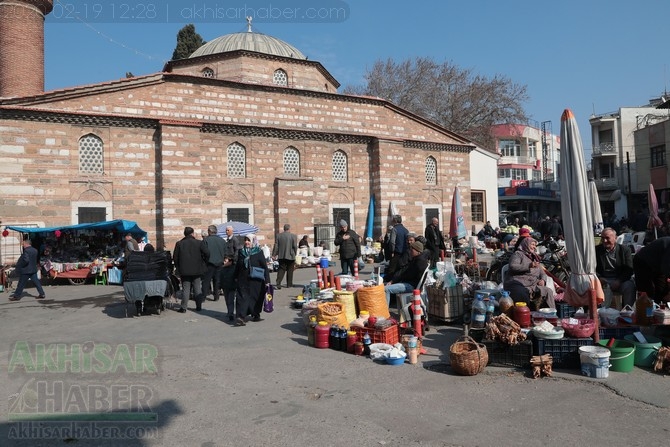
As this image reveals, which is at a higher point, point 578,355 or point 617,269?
point 617,269

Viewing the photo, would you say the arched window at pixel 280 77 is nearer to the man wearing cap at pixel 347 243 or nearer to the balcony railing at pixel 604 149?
the man wearing cap at pixel 347 243

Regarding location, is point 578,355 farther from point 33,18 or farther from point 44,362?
point 33,18


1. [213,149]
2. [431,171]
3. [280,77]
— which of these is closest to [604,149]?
[431,171]

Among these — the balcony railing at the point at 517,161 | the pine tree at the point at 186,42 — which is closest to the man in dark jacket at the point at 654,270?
the pine tree at the point at 186,42

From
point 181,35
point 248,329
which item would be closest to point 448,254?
point 248,329

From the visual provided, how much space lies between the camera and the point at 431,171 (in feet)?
77.2

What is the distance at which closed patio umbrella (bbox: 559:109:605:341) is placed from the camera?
6.09m

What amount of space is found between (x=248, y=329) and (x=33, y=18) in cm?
1789

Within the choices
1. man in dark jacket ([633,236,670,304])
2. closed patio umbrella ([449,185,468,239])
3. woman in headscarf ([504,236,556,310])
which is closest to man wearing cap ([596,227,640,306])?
man in dark jacket ([633,236,670,304])

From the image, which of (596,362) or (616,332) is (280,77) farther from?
(596,362)

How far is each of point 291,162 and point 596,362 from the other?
16056mm

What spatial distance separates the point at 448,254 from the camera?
54.1 ft

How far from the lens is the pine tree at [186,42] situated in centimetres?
3778

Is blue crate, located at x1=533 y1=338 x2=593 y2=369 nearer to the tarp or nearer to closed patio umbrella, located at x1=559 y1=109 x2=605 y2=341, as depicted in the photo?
closed patio umbrella, located at x1=559 y1=109 x2=605 y2=341
